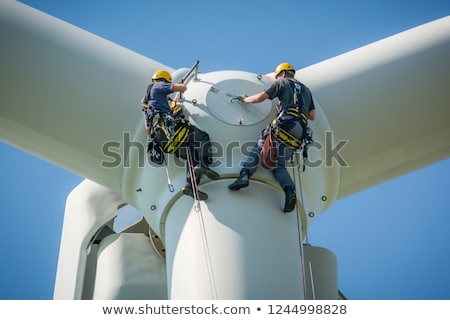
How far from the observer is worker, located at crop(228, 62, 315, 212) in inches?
388

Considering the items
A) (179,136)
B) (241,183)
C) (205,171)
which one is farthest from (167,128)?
(241,183)

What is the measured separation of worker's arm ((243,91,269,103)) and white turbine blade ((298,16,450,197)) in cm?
132

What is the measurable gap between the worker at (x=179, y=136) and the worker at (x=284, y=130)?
1.49ft

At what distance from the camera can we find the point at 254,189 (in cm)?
988

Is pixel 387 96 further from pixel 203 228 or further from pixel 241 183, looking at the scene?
pixel 203 228

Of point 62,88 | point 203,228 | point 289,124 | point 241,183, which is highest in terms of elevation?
point 62,88

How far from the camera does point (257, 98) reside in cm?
1019

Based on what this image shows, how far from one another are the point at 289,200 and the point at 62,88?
3.37m

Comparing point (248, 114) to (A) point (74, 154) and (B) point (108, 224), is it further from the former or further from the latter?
(B) point (108, 224)

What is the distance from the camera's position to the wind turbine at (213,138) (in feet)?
31.0

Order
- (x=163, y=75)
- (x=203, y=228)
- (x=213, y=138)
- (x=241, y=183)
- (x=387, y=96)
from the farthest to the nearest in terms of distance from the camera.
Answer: (x=387, y=96), (x=163, y=75), (x=213, y=138), (x=241, y=183), (x=203, y=228)

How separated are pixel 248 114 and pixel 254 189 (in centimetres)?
105

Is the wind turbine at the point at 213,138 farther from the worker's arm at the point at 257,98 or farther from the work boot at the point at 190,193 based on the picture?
the worker's arm at the point at 257,98

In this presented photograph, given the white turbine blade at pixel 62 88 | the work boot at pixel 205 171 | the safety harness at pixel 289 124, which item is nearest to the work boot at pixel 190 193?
the work boot at pixel 205 171
